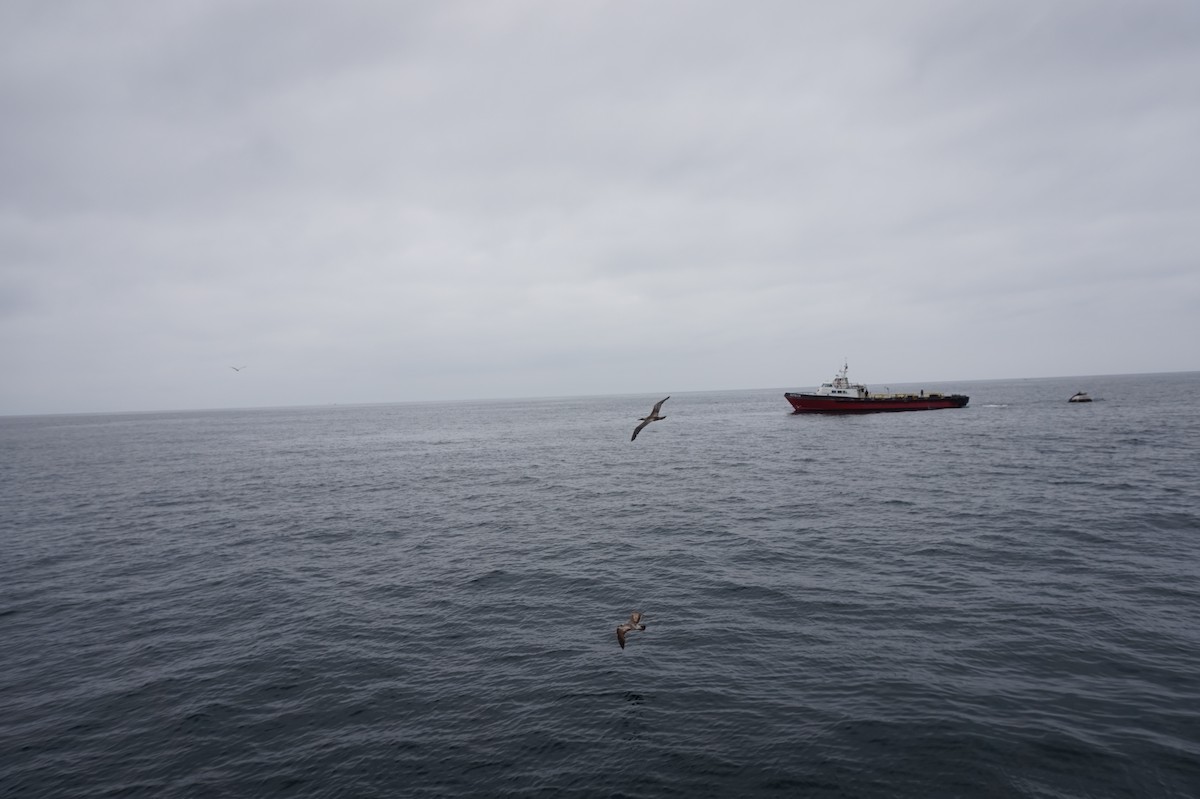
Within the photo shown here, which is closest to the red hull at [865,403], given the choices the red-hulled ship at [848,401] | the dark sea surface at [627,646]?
the red-hulled ship at [848,401]

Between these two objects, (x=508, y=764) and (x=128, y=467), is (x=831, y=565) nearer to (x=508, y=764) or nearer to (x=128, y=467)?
(x=508, y=764)

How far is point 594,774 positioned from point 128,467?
90576 millimetres

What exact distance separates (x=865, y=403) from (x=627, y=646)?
105543 millimetres

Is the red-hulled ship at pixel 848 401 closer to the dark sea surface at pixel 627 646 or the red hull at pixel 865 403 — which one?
the red hull at pixel 865 403

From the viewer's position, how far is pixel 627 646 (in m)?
21.1

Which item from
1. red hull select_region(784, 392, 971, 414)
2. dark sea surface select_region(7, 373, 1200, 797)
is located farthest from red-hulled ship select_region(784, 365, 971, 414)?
dark sea surface select_region(7, 373, 1200, 797)

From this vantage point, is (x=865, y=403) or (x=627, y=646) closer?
(x=627, y=646)

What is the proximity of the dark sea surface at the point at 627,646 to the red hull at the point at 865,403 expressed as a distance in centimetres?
6572

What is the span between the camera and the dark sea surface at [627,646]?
585 inches

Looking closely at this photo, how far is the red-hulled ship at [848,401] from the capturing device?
113188mm

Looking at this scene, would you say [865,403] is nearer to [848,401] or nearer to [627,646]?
[848,401]

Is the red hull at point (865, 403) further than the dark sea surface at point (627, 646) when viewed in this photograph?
Yes

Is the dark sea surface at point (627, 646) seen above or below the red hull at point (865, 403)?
below

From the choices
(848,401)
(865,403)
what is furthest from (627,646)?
(865,403)
